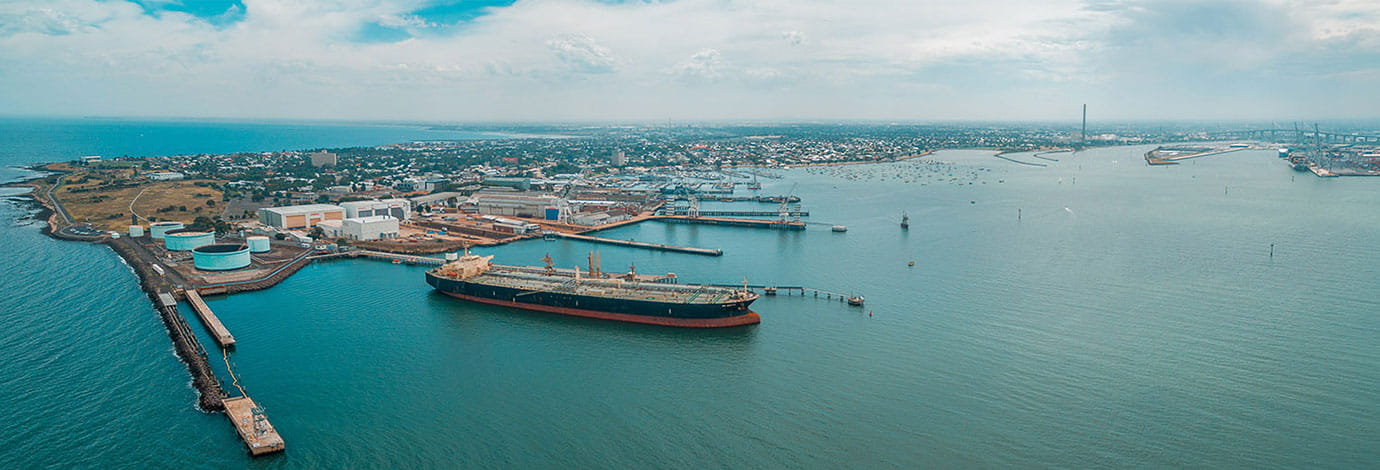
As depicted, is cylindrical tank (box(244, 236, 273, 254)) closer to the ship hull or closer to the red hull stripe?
the ship hull

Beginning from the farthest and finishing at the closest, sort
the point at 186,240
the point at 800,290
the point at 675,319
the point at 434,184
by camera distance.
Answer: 1. the point at 434,184
2. the point at 186,240
3. the point at 800,290
4. the point at 675,319

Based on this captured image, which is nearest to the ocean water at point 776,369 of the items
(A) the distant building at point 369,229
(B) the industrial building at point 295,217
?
(A) the distant building at point 369,229

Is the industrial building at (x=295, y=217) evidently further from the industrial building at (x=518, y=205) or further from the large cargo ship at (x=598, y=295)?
the large cargo ship at (x=598, y=295)

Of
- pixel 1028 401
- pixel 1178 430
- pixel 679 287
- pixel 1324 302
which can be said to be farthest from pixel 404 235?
pixel 1324 302

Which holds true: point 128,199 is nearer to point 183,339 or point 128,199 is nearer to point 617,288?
point 183,339

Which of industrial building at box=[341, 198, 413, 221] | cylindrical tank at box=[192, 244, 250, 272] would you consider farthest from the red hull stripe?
industrial building at box=[341, 198, 413, 221]

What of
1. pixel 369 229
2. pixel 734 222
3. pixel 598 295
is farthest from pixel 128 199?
pixel 598 295
